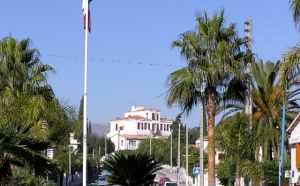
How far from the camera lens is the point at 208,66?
29.8 metres

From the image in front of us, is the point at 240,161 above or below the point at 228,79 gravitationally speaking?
below

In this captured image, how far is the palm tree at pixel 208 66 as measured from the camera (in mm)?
29734

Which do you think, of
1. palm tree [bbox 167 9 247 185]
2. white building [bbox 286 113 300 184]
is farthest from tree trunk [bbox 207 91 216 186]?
white building [bbox 286 113 300 184]

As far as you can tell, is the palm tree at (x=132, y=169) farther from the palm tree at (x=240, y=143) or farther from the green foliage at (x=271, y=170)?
the green foliage at (x=271, y=170)

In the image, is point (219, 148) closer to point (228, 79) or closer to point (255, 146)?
point (255, 146)

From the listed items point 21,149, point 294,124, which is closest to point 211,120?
point 294,124

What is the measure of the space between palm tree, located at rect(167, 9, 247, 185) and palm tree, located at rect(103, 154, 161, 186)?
24.2ft

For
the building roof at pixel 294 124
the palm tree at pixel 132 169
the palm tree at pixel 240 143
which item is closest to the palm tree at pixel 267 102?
the building roof at pixel 294 124

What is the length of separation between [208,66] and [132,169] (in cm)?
867

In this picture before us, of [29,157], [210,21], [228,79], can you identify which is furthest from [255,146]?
[29,157]

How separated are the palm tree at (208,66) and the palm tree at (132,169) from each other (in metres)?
7.37

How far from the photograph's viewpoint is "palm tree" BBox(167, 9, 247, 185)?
97.6 feet

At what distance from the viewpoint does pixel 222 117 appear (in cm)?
4219

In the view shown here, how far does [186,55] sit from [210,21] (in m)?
1.84
